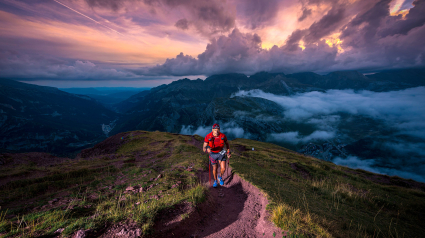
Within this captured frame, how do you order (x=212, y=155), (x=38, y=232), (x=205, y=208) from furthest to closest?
(x=212, y=155) → (x=205, y=208) → (x=38, y=232)

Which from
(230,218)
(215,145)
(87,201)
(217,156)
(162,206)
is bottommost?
(87,201)

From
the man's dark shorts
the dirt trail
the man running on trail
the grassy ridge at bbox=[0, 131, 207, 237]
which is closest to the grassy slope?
the grassy ridge at bbox=[0, 131, 207, 237]

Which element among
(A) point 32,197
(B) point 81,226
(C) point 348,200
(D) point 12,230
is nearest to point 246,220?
(B) point 81,226

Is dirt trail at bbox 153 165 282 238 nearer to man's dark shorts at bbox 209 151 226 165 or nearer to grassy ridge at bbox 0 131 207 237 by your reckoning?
grassy ridge at bbox 0 131 207 237

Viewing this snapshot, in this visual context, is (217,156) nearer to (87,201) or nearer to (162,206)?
(162,206)

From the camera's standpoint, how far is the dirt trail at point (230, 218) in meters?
5.31

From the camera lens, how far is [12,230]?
4.62 metres

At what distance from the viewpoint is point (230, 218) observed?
680 centimetres

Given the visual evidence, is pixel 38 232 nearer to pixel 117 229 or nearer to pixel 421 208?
pixel 117 229

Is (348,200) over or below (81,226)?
below

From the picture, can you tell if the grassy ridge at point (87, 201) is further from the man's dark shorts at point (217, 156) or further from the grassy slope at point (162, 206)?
the man's dark shorts at point (217, 156)

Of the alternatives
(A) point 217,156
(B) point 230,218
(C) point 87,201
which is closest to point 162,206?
A: (B) point 230,218

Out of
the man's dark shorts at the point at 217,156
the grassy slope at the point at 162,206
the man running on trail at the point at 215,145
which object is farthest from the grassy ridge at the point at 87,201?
the man running on trail at the point at 215,145

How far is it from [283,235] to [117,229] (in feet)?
16.9
